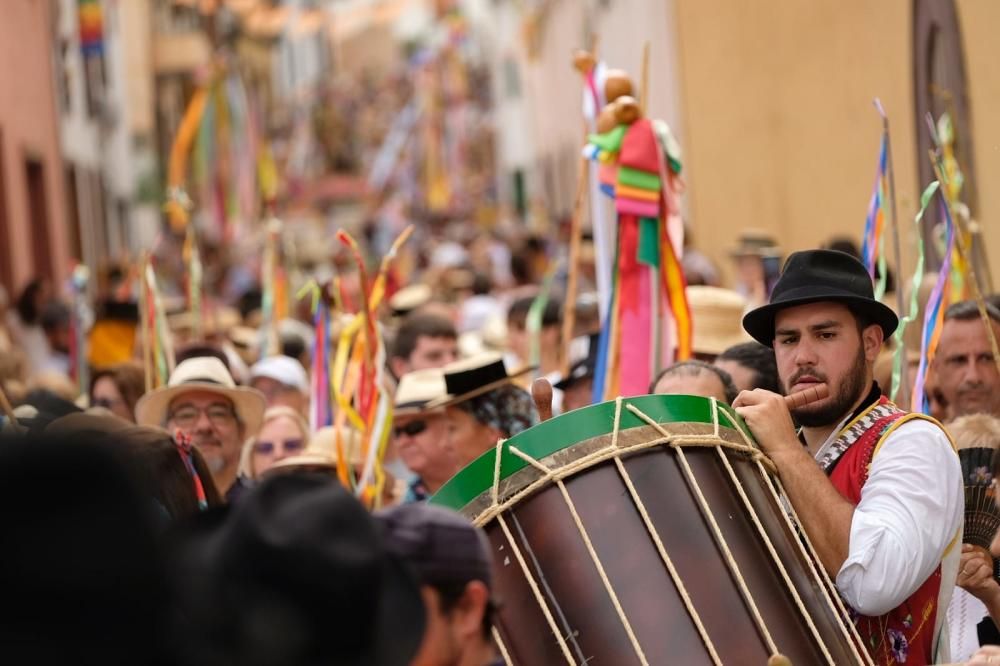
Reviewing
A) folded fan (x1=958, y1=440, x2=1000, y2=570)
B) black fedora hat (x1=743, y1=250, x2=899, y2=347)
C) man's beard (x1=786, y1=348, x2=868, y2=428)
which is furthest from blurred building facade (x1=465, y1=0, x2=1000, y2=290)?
man's beard (x1=786, y1=348, x2=868, y2=428)

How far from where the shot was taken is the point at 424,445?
636 centimetres

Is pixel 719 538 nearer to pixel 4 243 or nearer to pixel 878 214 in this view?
pixel 878 214

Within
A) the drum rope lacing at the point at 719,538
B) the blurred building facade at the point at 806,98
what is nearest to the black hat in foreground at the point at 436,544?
the drum rope lacing at the point at 719,538

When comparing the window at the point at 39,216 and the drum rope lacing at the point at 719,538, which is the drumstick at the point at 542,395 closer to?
the drum rope lacing at the point at 719,538

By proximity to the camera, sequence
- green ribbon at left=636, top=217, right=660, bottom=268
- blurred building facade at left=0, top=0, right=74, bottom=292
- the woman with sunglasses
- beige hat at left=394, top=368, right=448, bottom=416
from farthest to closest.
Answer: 1. blurred building facade at left=0, top=0, right=74, bottom=292
2. the woman with sunglasses
3. green ribbon at left=636, top=217, right=660, bottom=268
4. beige hat at left=394, top=368, right=448, bottom=416

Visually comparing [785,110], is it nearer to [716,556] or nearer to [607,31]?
[607,31]

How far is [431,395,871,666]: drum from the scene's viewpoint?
3762 millimetres

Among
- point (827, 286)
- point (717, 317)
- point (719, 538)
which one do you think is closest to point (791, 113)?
point (717, 317)

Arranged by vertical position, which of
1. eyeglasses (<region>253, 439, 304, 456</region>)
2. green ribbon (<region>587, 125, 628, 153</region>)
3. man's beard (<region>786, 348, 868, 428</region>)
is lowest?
eyeglasses (<region>253, 439, 304, 456</region>)

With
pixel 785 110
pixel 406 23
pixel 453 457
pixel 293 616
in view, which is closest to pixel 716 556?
pixel 293 616

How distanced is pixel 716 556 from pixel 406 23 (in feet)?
268

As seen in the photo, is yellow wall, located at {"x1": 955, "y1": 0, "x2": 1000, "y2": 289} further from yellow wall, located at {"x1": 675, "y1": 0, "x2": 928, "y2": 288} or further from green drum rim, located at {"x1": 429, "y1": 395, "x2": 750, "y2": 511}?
green drum rim, located at {"x1": 429, "y1": 395, "x2": 750, "y2": 511}

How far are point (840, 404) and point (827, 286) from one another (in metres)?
0.28

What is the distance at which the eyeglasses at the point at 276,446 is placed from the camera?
24.1 ft
